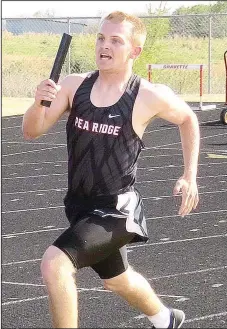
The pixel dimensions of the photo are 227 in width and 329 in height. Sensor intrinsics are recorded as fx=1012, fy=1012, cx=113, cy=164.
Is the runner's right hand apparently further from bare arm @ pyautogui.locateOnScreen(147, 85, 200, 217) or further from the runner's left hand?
the runner's left hand

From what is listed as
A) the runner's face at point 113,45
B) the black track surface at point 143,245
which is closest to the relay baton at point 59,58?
the runner's face at point 113,45

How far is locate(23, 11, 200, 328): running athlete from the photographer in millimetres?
5500

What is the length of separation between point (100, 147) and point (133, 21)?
75cm

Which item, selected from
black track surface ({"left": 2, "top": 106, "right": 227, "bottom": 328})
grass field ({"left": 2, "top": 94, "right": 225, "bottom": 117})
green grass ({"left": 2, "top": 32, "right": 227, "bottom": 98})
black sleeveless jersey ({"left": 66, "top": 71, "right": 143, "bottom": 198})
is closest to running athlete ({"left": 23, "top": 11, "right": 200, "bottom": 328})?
black sleeveless jersey ({"left": 66, "top": 71, "right": 143, "bottom": 198})

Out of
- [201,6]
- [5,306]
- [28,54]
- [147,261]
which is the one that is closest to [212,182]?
[147,261]

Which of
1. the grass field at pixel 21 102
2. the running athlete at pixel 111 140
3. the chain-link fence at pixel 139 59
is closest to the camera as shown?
the running athlete at pixel 111 140

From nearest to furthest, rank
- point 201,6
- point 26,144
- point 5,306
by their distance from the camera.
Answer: point 5,306
point 26,144
point 201,6

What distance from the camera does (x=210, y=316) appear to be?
674 centimetres

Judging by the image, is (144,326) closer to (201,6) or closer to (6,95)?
(6,95)

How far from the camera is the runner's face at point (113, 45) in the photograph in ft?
18.2

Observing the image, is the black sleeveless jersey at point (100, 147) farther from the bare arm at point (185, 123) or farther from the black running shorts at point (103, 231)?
the bare arm at point (185, 123)

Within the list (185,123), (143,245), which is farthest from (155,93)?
(143,245)

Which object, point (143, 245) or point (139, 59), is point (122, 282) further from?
point (139, 59)

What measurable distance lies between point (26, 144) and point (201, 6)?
60.5 metres
